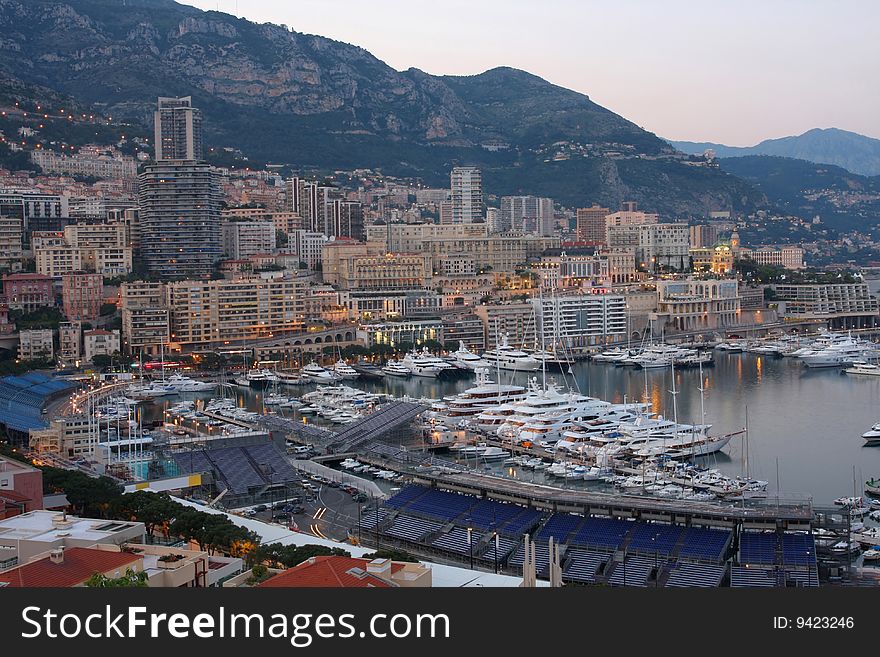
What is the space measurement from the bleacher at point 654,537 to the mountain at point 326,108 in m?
53.5

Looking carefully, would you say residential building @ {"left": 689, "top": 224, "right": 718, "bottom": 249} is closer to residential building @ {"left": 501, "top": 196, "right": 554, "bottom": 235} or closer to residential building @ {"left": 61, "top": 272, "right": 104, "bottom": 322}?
residential building @ {"left": 501, "top": 196, "right": 554, "bottom": 235}

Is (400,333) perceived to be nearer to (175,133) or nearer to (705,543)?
(175,133)

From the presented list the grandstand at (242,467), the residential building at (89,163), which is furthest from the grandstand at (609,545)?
the residential building at (89,163)

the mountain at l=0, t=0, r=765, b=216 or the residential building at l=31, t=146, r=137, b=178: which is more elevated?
the mountain at l=0, t=0, r=765, b=216

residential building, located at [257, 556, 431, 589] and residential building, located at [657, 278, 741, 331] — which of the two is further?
residential building, located at [657, 278, 741, 331]

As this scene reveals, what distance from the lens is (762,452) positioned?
20.3m

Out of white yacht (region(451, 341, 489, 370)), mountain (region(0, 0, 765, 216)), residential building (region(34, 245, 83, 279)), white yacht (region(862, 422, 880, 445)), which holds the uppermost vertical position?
mountain (region(0, 0, 765, 216))

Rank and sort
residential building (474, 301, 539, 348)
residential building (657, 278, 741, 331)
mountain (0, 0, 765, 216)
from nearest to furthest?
residential building (474, 301, 539, 348) → residential building (657, 278, 741, 331) → mountain (0, 0, 765, 216)

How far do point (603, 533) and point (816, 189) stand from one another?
102 meters

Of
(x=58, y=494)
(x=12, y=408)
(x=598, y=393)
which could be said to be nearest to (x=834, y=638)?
(x=58, y=494)

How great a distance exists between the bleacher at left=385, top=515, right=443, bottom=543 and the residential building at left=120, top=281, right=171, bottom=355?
806 inches

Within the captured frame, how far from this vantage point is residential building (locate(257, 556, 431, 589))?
8.57m

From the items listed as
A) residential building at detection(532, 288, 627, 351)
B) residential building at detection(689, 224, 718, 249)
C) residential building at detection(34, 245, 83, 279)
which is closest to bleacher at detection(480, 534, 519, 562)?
residential building at detection(532, 288, 627, 351)

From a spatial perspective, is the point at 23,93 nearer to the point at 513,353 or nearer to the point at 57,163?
the point at 57,163
